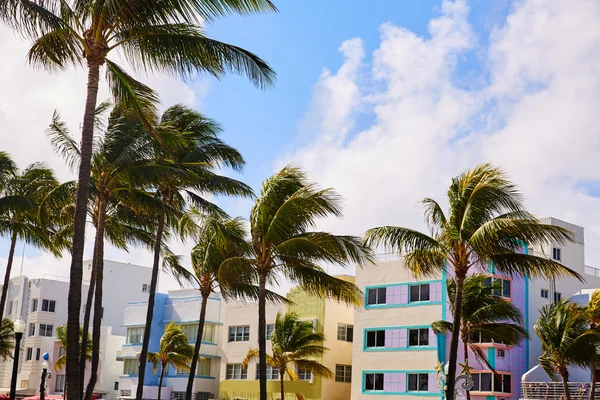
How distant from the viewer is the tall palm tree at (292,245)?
26812mm

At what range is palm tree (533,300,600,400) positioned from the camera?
37.4 meters

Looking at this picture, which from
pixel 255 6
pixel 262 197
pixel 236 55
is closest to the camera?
pixel 255 6

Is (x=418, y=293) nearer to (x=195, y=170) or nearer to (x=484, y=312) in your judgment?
(x=484, y=312)

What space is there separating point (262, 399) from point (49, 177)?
13.9 m

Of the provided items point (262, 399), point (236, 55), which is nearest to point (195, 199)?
point (262, 399)

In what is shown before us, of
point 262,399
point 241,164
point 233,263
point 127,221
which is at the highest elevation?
point 241,164

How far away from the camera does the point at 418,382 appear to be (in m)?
47.8

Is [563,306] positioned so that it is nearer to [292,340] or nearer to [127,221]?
[292,340]

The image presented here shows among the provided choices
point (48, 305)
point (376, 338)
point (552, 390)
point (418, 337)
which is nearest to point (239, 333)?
point (376, 338)

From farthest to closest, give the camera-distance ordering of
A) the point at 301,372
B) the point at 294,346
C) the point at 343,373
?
the point at 343,373 < the point at 301,372 < the point at 294,346

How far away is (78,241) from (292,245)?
10047 millimetres

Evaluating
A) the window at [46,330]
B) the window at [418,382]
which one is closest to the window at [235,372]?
the window at [418,382]

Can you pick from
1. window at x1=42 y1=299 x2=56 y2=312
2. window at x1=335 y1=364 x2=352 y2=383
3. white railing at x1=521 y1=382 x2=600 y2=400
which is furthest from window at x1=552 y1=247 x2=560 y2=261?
window at x1=42 y1=299 x2=56 y2=312

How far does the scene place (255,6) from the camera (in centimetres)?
1694
